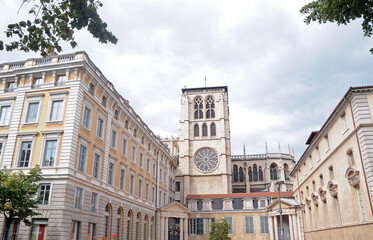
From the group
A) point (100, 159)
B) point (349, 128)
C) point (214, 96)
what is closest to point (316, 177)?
point (349, 128)

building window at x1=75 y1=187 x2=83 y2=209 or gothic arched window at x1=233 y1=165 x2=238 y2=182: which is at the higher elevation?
gothic arched window at x1=233 y1=165 x2=238 y2=182

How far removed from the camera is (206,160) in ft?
193

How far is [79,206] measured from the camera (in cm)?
2197

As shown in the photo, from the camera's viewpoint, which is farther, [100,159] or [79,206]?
[100,159]

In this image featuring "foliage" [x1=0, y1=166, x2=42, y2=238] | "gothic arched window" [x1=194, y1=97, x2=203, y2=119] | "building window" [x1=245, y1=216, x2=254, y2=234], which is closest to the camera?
"foliage" [x1=0, y1=166, x2=42, y2=238]

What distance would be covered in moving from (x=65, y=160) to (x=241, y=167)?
172 ft

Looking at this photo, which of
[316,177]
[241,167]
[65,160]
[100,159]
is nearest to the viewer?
[65,160]

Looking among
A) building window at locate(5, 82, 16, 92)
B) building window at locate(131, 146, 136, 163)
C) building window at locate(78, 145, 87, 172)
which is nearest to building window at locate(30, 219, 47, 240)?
building window at locate(78, 145, 87, 172)

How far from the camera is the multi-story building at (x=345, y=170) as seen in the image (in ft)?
57.3

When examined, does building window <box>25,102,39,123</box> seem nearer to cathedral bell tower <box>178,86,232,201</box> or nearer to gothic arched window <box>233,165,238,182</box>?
cathedral bell tower <box>178,86,232,201</box>

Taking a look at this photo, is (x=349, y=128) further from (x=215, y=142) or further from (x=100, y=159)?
(x=215, y=142)

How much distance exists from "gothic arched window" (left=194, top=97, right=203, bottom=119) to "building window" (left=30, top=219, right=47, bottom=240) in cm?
4562

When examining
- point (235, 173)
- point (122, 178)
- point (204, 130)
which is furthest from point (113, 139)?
point (235, 173)

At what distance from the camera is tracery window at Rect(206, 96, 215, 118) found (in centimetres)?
6326
